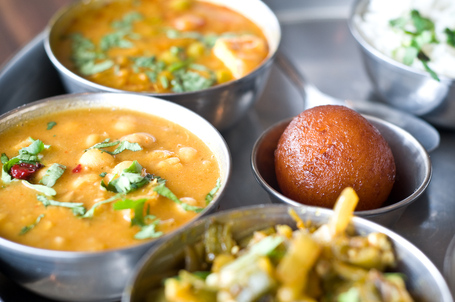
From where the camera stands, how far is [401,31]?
2436 mm

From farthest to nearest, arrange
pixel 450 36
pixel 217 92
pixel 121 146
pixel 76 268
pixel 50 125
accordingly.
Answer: pixel 450 36
pixel 217 92
pixel 50 125
pixel 121 146
pixel 76 268

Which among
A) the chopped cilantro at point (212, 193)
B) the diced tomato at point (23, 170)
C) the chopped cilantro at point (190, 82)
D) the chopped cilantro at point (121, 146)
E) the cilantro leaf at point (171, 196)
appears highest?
the diced tomato at point (23, 170)

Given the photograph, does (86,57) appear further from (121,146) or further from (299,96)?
(299,96)

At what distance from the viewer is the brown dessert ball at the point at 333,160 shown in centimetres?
167

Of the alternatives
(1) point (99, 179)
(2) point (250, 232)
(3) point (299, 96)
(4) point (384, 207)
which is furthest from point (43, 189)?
(3) point (299, 96)

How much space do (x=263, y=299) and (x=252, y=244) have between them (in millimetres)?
190

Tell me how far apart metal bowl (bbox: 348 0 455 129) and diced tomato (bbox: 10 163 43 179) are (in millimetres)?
1524

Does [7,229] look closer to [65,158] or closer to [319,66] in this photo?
[65,158]

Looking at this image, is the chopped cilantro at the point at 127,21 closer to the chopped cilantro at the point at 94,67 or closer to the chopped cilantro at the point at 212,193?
the chopped cilantro at the point at 94,67

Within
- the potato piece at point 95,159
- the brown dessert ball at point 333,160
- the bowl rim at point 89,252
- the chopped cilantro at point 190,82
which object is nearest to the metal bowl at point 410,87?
the brown dessert ball at point 333,160

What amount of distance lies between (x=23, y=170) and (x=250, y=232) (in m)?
0.78

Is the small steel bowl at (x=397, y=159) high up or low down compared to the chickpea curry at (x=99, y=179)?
down

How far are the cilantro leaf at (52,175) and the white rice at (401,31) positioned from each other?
1.57 meters

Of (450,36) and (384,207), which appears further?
(450,36)
